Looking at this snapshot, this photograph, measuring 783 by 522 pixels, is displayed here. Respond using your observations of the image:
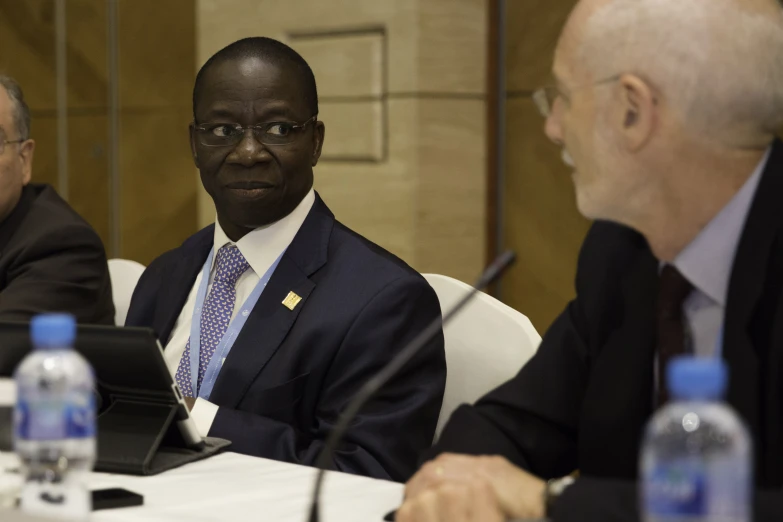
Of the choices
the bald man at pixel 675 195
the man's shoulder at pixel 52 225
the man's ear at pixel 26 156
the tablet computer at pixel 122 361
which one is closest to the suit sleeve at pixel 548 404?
the bald man at pixel 675 195

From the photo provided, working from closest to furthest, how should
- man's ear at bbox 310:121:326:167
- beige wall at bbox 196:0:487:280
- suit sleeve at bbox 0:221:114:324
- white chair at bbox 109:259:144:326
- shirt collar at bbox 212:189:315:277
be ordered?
1. shirt collar at bbox 212:189:315:277
2. man's ear at bbox 310:121:326:167
3. suit sleeve at bbox 0:221:114:324
4. white chair at bbox 109:259:144:326
5. beige wall at bbox 196:0:487:280

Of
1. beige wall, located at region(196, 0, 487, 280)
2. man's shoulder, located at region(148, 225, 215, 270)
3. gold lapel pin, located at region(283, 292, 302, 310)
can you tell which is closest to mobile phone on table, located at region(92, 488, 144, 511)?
gold lapel pin, located at region(283, 292, 302, 310)

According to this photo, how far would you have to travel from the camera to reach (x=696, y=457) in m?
1.12

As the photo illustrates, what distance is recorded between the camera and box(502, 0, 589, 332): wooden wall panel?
15.2 feet

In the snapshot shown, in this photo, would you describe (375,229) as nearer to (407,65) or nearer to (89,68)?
(407,65)

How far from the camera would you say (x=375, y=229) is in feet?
15.7

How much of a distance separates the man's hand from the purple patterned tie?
983mm

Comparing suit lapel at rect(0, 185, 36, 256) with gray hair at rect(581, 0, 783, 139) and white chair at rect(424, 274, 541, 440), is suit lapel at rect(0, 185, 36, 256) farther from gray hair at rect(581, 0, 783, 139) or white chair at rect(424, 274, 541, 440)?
gray hair at rect(581, 0, 783, 139)

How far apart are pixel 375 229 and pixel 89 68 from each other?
2404 mm

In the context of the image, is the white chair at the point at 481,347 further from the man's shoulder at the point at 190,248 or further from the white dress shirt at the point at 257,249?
the man's shoulder at the point at 190,248

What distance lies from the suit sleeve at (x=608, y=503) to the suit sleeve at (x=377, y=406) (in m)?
0.85

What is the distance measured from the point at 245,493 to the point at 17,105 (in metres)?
1.97

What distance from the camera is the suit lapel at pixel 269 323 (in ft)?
8.15

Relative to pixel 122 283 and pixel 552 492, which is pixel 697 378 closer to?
pixel 552 492
